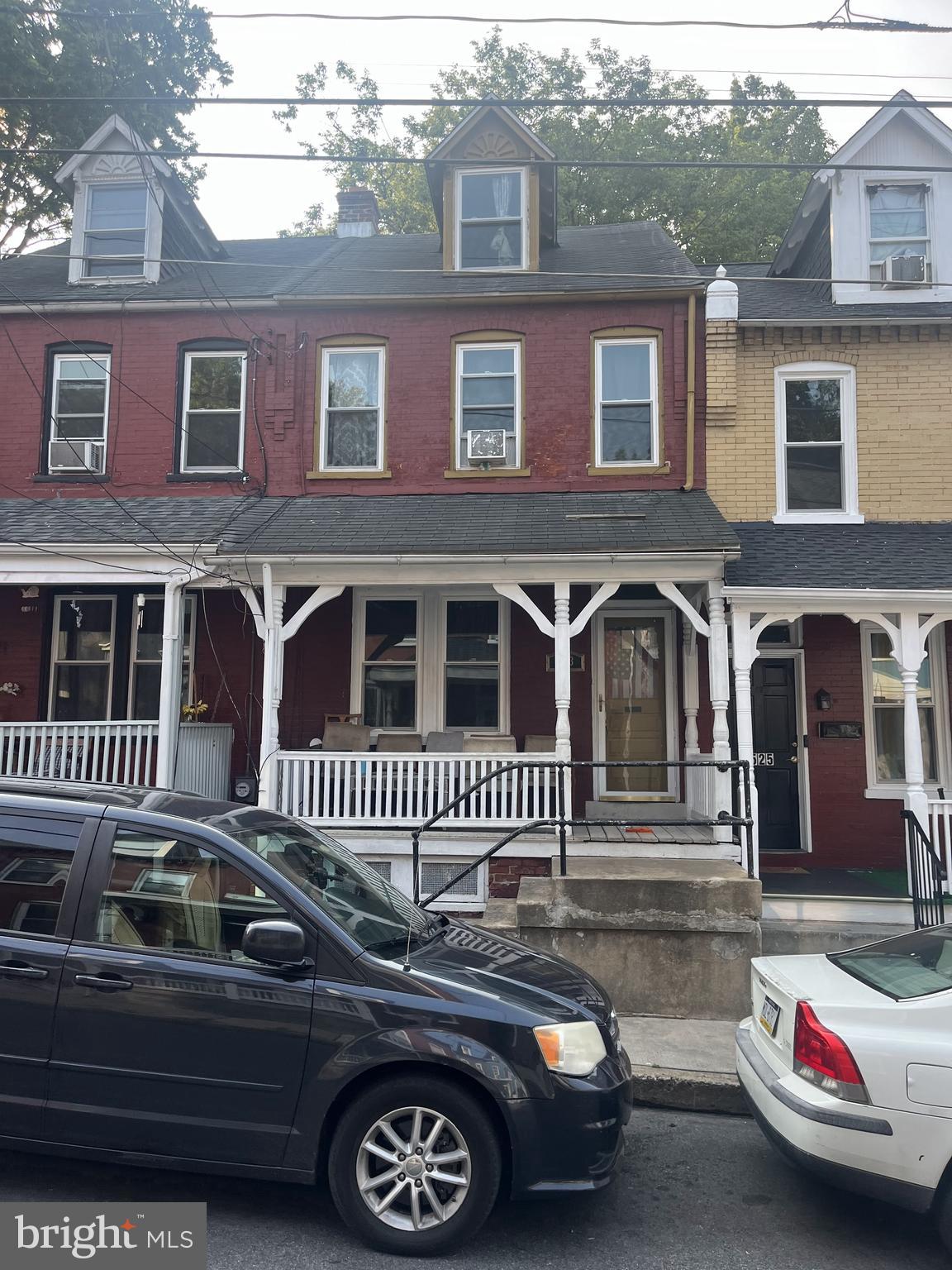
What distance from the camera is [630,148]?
25.3 m

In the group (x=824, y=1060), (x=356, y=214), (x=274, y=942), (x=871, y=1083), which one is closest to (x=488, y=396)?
(x=356, y=214)

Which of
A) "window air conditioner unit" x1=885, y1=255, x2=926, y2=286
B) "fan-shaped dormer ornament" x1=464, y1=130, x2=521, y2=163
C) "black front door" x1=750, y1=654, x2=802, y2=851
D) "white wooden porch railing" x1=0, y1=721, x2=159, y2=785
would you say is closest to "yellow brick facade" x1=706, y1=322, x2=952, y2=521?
"window air conditioner unit" x1=885, y1=255, x2=926, y2=286

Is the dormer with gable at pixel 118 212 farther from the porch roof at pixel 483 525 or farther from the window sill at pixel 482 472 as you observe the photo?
the window sill at pixel 482 472

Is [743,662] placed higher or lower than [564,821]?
higher

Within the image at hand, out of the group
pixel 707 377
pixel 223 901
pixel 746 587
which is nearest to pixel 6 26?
pixel 707 377

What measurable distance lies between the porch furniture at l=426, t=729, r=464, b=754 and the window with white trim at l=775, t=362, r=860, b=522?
4820 millimetres

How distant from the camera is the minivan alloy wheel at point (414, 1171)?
11.7 feet

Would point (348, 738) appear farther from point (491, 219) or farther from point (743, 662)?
point (491, 219)

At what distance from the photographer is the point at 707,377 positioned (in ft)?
35.6

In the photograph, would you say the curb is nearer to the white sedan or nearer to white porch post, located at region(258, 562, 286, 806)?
the white sedan

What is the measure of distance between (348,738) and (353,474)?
11.3ft

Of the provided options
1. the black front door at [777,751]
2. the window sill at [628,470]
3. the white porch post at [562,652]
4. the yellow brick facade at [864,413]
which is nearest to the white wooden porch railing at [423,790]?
the white porch post at [562,652]

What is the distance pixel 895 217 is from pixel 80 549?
36.0 feet

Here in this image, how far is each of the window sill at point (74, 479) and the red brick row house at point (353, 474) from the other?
0.09ft
